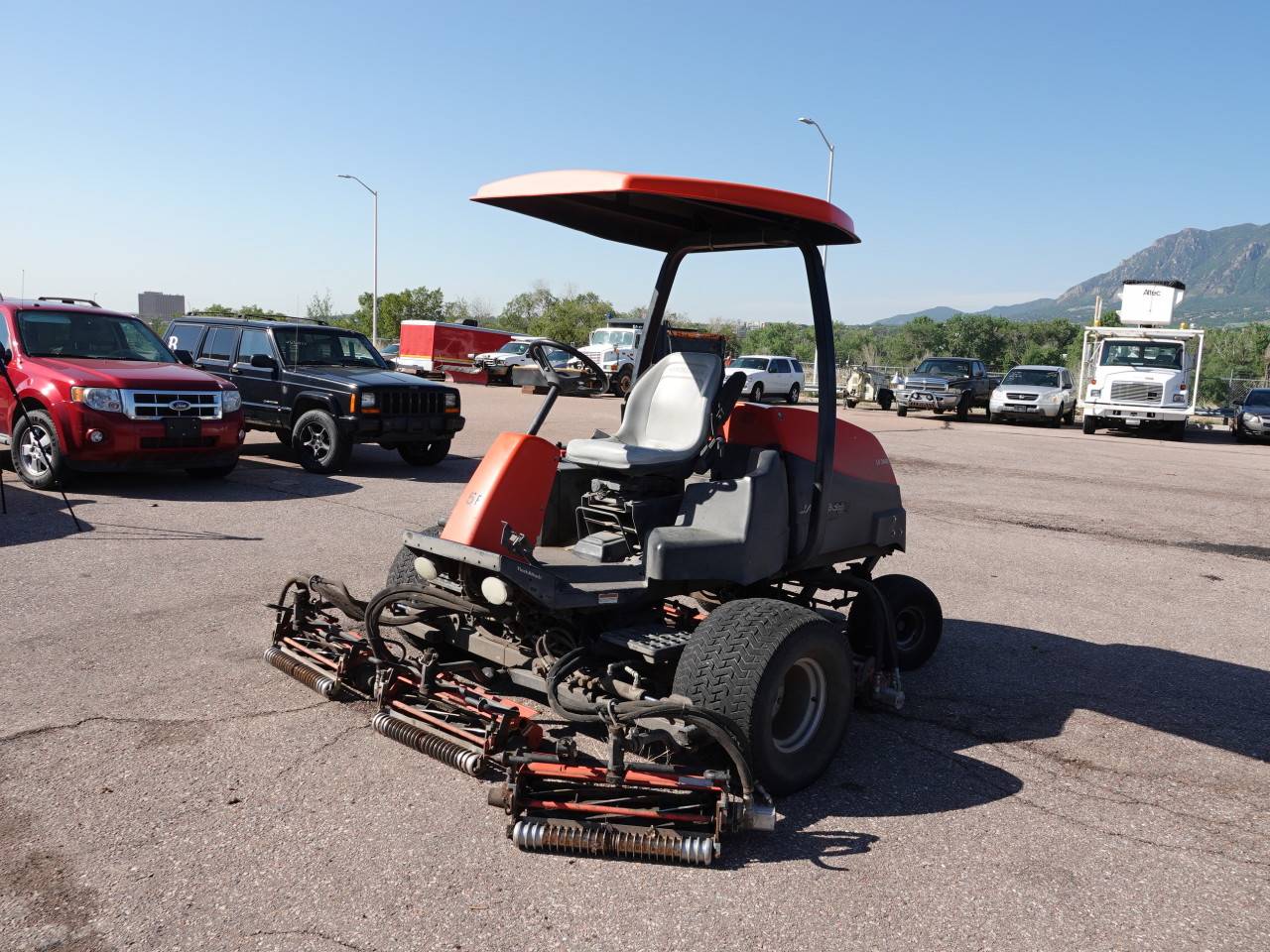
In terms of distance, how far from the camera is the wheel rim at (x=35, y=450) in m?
9.58

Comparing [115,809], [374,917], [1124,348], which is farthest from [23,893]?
[1124,348]

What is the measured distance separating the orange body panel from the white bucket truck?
2234cm

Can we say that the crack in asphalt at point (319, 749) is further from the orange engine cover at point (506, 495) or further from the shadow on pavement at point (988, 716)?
the shadow on pavement at point (988, 716)

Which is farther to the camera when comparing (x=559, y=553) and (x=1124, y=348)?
(x=1124, y=348)

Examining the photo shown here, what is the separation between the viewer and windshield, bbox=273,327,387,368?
12.6 meters

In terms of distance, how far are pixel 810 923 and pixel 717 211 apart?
3052 mm

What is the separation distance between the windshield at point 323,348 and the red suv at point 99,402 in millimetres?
1804

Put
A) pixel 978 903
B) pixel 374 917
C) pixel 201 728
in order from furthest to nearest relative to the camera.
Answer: pixel 201 728 → pixel 978 903 → pixel 374 917

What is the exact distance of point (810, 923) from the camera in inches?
118

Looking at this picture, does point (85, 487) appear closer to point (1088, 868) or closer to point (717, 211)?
point (717, 211)

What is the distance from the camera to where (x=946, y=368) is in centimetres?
3019

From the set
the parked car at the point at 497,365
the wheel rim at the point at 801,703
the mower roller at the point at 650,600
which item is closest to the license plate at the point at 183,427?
the mower roller at the point at 650,600

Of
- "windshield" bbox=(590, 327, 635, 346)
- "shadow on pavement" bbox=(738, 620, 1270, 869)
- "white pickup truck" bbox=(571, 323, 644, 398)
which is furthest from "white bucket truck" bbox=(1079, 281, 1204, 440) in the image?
"shadow on pavement" bbox=(738, 620, 1270, 869)

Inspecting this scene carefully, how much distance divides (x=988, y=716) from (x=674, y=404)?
2231 millimetres
